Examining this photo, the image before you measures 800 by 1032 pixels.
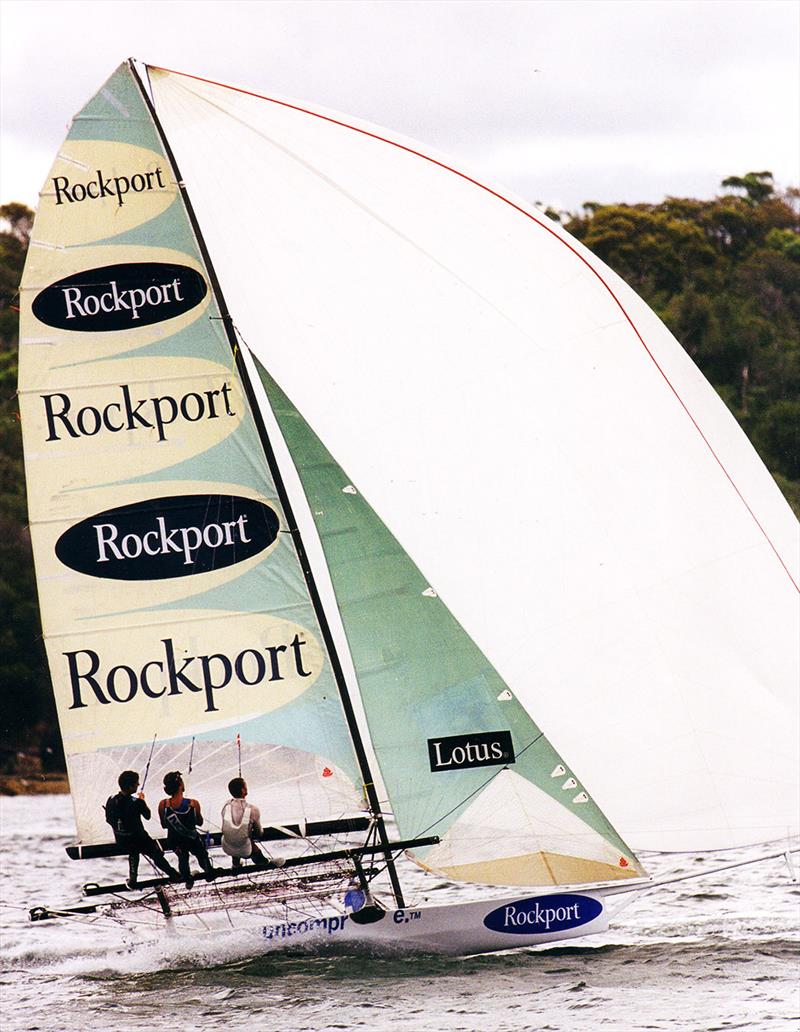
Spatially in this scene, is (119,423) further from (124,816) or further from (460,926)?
(460,926)

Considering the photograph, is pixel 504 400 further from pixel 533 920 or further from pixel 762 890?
pixel 762 890

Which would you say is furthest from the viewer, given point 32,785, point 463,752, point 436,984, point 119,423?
point 32,785

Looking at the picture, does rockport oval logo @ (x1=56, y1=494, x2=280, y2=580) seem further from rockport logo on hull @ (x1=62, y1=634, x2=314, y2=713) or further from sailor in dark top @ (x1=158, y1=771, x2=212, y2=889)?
sailor in dark top @ (x1=158, y1=771, x2=212, y2=889)

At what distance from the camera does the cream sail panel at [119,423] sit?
12156 mm

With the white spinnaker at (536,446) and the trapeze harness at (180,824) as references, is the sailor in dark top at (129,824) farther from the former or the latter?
the white spinnaker at (536,446)

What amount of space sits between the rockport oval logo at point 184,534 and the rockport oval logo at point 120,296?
4.42ft

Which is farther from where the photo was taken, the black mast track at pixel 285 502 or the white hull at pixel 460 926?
the black mast track at pixel 285 502

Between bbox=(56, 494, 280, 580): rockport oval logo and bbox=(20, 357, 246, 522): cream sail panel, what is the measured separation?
267 millimetres

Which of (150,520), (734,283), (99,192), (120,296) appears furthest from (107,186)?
(734,283)

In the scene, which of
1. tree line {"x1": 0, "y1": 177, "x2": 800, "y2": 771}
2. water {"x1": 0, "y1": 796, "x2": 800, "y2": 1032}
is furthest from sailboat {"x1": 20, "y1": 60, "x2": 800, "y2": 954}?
tree line {"x1": 0, "y1": 177, "x2": 800, "y2": 771}

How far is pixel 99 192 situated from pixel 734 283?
3888 centimetres

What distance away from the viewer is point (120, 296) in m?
12.4

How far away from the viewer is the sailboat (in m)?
12.0

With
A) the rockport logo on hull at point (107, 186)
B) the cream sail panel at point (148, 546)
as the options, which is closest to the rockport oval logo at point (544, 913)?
the cream sail panel at point (148, 546)
